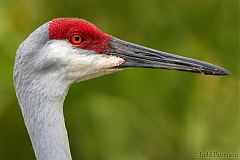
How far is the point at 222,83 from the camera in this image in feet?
14.5

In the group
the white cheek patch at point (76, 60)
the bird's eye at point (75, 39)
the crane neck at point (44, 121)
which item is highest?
the bird's eye at point (75, 39)

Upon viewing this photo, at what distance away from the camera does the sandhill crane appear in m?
2.79

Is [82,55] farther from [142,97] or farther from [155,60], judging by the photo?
[142,97]

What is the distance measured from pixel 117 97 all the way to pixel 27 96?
1.73 meters

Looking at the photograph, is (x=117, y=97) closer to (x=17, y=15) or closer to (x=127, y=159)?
(x=127, y=159)

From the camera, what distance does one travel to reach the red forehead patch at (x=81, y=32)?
→ 285 centimetres

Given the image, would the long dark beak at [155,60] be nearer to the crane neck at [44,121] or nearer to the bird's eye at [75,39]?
the bird's eye at [75,39]

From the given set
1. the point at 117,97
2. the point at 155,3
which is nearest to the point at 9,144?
the point at 117,97

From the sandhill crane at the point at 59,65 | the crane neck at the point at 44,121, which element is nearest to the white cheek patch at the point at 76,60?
the sandhill crane at the point at 59,65

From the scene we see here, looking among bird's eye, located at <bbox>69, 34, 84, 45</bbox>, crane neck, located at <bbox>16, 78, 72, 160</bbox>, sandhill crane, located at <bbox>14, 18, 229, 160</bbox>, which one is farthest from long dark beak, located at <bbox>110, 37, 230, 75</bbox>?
crane neck, located at <bbox>16, 78, 72, 160</bbox>

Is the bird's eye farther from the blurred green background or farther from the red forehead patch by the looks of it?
the blurred green background

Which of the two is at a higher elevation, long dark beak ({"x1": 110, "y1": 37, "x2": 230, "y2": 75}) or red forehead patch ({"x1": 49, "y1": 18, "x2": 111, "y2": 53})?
red forehead patch ({"x1": 49, "y1": 18, "x2": 111, "y2": 53})

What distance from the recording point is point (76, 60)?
9.46ft

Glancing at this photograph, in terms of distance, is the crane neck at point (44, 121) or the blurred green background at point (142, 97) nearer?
the crane neck at point (44, 121)
